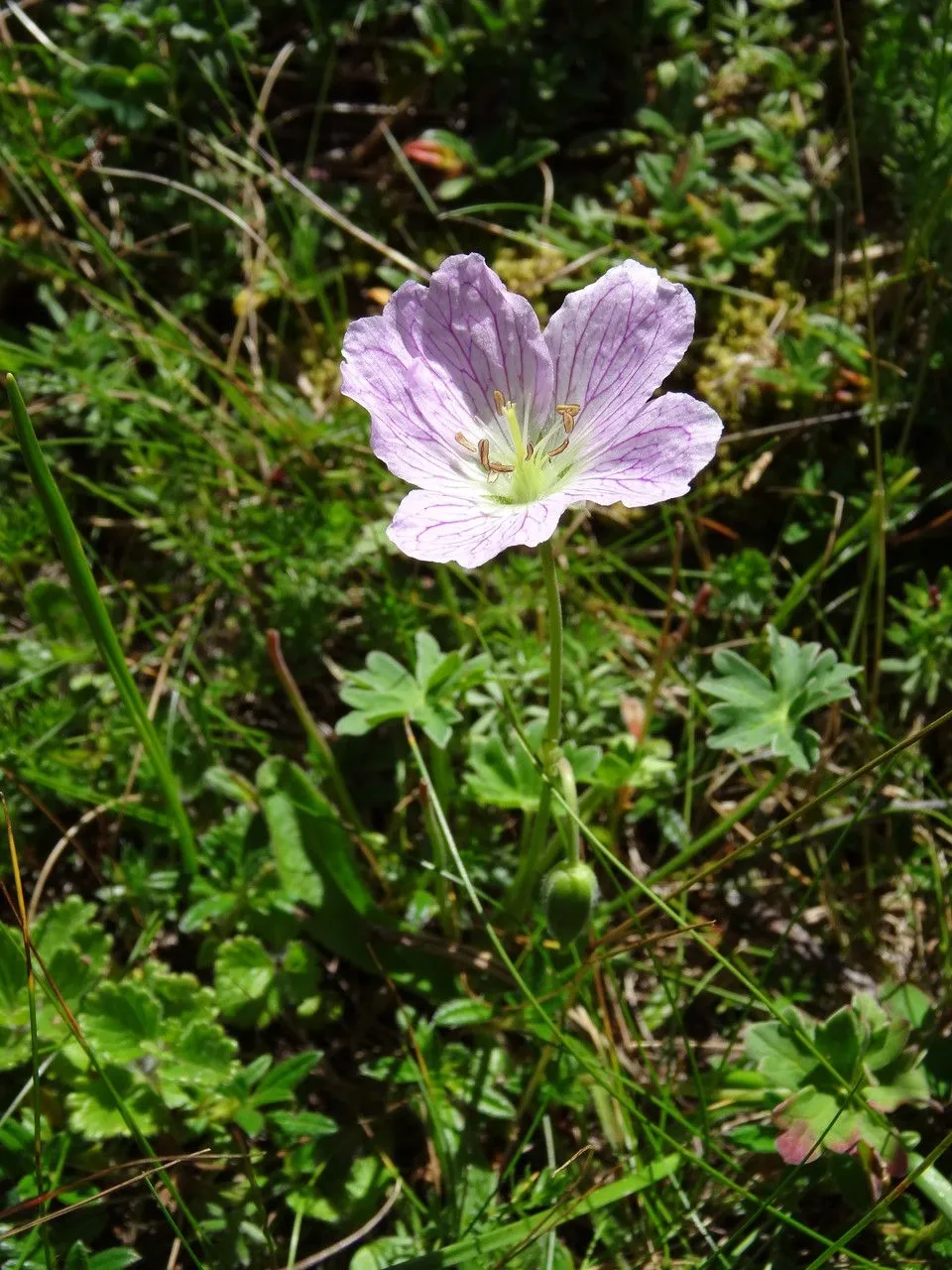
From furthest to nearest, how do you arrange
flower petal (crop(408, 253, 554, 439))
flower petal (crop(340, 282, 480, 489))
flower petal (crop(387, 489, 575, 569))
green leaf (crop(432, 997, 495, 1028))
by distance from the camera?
green leaf (crop(432, 997, 495, 1028)), flower petal (crop(408, 253, 554, 439)), flower petal (crop(340, 282, 480, 489)), flower petal (crop(387, 489, 575, 569))

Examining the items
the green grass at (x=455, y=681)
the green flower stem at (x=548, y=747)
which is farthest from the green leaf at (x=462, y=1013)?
the green flower stem at (x=548, y=747)

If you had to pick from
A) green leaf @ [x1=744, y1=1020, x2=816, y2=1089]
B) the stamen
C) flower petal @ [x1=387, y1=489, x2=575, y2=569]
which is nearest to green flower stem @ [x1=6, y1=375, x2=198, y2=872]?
flower petal @ [x1=387, y1=489, x2=575, y2=569]

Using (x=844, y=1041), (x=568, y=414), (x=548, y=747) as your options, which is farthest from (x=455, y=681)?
(x=844, y=1041)

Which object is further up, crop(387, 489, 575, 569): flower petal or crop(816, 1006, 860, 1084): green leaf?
crop(387, 489, 575, 569): flower petal

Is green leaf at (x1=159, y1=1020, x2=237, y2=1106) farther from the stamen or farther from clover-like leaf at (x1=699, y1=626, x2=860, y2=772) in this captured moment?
the stamen

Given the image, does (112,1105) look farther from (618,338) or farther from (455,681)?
(618,338)
